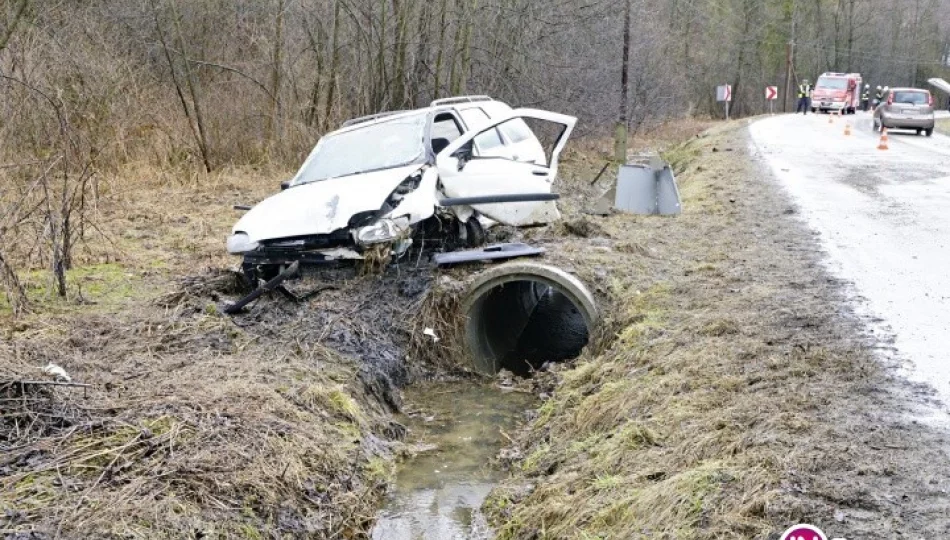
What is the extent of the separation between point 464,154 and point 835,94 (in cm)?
3848

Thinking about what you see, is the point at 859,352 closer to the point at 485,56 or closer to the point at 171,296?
the point at 171,296

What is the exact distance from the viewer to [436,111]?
11.1 meters

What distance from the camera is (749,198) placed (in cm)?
1420

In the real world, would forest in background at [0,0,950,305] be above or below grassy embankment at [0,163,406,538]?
above

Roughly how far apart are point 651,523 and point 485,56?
1967cm

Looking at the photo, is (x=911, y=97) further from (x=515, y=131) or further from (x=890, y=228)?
(x=515, y=131)

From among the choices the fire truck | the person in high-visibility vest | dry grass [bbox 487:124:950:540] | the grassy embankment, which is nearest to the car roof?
dry grass [bbox 487:124:950:540]

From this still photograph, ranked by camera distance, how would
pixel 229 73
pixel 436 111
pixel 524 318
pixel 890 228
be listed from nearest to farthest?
pixel 436 111, pixel 890 228, pixel 524 318, pixel 229 73

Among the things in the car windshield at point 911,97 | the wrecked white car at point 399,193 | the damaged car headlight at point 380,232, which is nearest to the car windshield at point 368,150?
the wrecked white car at point 399,193

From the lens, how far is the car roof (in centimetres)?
1113

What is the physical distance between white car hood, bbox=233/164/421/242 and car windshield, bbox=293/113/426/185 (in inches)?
20.5

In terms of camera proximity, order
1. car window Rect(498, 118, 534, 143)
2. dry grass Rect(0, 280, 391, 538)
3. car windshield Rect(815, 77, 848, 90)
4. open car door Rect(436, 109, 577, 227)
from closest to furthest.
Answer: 1. dry grass Rect(0, 280, 391, 538)
2. open car door Rect(436, 109, 577, 227)
3. car window Rect(498, 118, 534, 143)
4. car windshield Rect(815, 77, 848, 90)

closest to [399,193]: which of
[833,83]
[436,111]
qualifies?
[436,111]

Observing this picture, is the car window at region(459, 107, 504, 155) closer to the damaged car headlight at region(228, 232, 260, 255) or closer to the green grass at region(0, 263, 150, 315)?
the damaged car headlight at region(228, 232, 260, 255)
